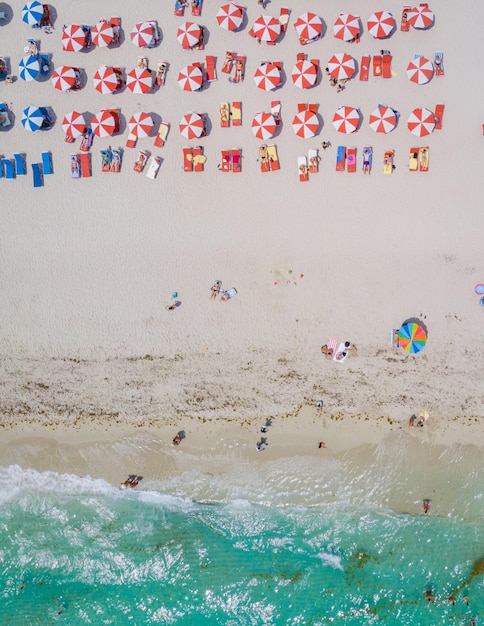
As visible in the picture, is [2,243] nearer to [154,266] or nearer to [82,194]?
[82,194]

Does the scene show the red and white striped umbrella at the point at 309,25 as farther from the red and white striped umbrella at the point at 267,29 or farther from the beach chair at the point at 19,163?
the beach chair at the point at 19,163

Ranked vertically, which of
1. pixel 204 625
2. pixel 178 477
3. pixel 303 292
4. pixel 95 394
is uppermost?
pixel 303 292

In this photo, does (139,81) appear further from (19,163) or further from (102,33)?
(19,163)

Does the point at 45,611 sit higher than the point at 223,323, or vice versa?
the point at 223,323

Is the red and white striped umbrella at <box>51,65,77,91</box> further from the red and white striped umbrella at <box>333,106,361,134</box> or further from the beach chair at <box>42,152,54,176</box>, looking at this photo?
the red and white striped umbrella at <box>333,106,361,134</box>

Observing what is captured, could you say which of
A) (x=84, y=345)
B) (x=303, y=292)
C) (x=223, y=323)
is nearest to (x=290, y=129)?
(x=303, y=292)

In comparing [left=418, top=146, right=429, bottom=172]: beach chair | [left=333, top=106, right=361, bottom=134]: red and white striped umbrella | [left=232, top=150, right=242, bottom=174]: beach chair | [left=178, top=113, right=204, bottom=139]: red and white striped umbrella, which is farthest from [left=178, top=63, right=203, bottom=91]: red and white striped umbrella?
[left=418, top=146, right=429, bottom=172]: beach chair
